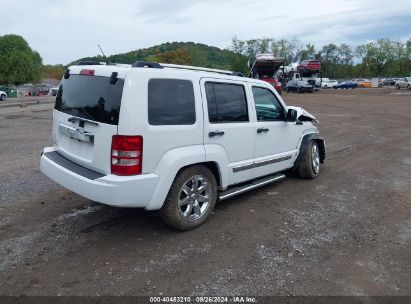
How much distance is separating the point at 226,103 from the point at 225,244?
1.74 meters

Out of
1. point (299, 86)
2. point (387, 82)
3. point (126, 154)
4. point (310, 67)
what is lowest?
point (126, 154)

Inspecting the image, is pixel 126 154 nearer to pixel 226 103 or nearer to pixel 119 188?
pixel 119 188

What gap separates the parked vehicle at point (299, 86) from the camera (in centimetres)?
3972

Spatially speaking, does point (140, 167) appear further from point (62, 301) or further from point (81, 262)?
point (62, 301)

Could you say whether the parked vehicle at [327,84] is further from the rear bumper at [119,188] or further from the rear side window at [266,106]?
the rear bumper at [119,188]

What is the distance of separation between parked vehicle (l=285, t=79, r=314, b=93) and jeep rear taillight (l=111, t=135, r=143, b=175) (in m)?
38.2

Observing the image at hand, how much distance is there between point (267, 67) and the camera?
30.8m

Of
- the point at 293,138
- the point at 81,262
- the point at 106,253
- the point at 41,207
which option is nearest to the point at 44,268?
the point at 81,262

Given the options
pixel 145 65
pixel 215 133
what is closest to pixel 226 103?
pixel 215 133

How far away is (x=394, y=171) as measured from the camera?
731 cm

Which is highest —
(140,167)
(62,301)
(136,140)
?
(136,140)

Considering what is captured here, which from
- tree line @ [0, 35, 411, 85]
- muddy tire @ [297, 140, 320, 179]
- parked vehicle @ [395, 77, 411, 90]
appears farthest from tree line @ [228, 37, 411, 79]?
muddy tire @ [297, 140, 320, 179]

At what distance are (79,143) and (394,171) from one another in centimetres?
601

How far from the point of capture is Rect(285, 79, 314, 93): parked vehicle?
39.7 m
